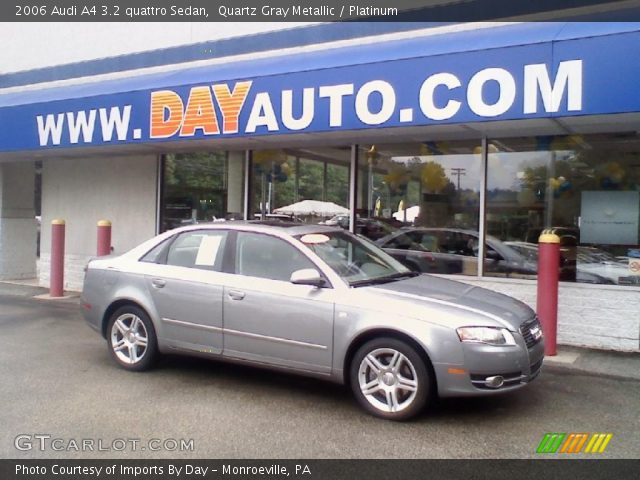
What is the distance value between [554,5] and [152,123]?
5.77 metres

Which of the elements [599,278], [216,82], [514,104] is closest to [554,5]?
[514,104]

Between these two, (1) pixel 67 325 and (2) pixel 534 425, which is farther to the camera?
(1) pixel 67 325

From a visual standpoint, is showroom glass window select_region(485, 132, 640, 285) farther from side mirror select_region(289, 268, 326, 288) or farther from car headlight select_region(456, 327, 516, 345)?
side mirror select_region(289, 268, 326, 288)

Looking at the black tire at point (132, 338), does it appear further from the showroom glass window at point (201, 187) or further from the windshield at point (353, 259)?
the showroom glass window at point (201, 187)

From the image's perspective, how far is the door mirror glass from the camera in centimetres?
504

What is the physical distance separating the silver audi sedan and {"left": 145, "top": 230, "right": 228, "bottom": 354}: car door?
0.04 feet

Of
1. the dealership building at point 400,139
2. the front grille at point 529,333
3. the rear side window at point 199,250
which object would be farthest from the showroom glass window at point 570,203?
the rear side window at point 199,250

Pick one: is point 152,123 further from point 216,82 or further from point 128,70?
point 128,70

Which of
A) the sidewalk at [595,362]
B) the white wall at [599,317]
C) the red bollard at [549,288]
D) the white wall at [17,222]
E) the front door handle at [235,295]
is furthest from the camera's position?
the white wall at [17,222]

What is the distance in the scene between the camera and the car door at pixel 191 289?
5.60 m

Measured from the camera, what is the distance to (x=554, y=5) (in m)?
7.43

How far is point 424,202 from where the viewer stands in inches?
357

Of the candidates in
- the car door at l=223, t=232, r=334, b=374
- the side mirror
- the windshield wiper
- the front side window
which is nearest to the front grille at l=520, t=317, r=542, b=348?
the windshield wiper

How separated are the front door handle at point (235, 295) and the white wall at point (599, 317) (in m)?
4.41
